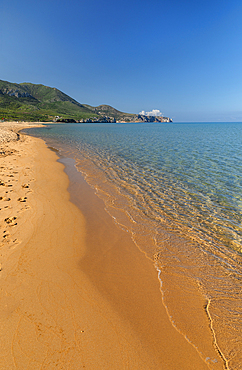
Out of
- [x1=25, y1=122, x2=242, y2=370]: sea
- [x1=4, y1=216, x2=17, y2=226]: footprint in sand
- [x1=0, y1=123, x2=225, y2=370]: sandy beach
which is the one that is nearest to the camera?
[x1=0, y1=123, x2=225, y2=370]: sandy beach

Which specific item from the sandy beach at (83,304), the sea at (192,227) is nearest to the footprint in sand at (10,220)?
the sandy beach at (83,304)

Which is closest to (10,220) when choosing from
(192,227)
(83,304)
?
(83,304)

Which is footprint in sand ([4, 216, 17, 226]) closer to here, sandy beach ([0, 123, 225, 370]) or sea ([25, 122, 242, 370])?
sandy beach ([0, 123, 225, 370])

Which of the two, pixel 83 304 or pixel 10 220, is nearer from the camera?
pixel 83 304

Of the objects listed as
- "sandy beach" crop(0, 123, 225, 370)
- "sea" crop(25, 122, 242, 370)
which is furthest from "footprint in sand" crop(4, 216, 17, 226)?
"sea" crop(25, 122, 242, 370)

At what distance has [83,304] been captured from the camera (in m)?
4.61

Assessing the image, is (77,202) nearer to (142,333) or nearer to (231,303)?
(142,333)

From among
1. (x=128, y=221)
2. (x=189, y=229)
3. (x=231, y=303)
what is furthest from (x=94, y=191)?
(x=231, y=303)

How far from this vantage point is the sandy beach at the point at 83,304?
11.5 ft

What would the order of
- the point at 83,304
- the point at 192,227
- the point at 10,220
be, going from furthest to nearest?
the point at 192,227 → the point at 10,220 → the point at 83,304

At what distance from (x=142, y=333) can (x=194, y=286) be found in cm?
221

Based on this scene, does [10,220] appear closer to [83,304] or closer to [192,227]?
[83,304]

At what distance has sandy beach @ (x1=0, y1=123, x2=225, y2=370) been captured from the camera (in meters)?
3.50

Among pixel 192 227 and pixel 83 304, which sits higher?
pixel 83 304
